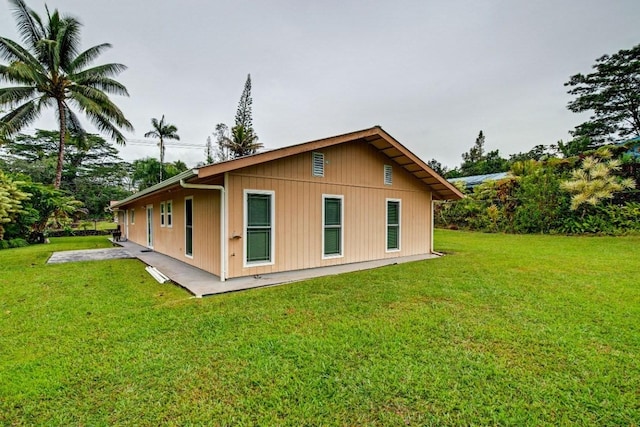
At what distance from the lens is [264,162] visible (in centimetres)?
618

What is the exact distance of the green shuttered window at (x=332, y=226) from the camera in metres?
7.36

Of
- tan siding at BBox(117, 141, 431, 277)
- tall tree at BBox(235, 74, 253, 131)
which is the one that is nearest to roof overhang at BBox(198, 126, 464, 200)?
tan siding at BBox(117, 141, 431, 277)

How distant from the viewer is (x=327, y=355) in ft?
9.53

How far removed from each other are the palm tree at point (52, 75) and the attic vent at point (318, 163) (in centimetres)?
1328

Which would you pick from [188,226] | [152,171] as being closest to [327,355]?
[188,226]

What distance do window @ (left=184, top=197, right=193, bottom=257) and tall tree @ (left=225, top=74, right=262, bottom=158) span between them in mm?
18160

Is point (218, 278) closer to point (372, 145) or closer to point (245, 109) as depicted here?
point (372, 145)

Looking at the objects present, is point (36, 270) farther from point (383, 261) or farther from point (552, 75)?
point (552, 75)

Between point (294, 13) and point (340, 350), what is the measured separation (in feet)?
35.8

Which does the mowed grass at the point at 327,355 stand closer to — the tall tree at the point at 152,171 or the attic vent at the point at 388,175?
the attic vent at the point at 388,175

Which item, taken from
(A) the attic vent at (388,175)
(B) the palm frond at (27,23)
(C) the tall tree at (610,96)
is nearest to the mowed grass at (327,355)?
(A) the attic vent at (388,175)

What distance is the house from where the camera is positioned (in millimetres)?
5992

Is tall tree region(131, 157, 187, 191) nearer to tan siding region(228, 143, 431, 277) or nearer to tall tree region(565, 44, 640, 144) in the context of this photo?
tan siding region(228, 143, 431, 277)

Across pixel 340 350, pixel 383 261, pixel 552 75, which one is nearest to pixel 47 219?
pixel 383 261
